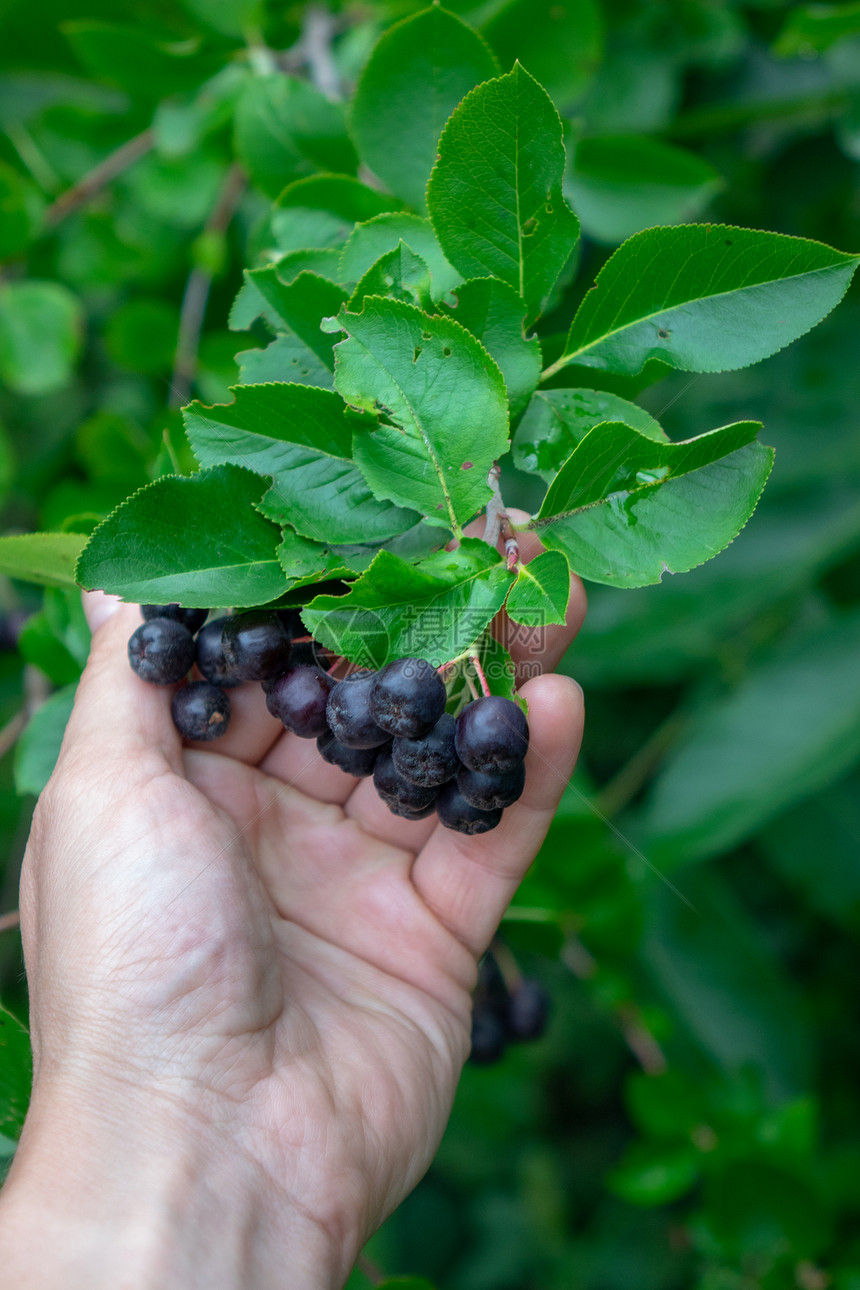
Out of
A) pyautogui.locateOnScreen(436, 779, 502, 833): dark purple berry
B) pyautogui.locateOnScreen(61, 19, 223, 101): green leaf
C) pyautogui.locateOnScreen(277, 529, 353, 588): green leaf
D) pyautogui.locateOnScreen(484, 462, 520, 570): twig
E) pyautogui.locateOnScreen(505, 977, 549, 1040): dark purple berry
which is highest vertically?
pyautogui.locateOnScreen(61, 19, 223, 101): green leaf

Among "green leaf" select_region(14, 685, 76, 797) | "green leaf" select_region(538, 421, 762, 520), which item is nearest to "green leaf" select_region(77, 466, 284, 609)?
"green leaf" select_region(538, 421, 762, 520)

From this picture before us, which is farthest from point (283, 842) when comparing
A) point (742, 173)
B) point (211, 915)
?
point (742, 173)

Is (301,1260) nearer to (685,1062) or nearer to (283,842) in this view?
(283,842)

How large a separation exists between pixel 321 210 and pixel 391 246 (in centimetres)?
26

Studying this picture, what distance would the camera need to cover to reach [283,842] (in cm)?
155

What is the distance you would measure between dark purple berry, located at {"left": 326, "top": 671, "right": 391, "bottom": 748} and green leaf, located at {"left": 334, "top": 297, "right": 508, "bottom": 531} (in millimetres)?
211

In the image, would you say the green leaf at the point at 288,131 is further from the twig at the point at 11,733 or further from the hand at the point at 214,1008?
the twig at the point at 11,733

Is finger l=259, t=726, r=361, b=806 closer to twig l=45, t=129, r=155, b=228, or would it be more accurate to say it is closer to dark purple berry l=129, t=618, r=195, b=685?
dark purple berry l=129, t=618, r=195, b=685

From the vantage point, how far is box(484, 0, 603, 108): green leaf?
148 centimetres

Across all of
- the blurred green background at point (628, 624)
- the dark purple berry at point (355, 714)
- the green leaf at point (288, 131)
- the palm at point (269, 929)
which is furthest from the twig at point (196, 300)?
the dark purple berry at point (355, 714)

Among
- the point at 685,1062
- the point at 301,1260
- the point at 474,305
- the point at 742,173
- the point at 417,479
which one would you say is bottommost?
the point at 685,1062

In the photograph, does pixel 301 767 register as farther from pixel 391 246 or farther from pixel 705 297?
pixel 705 297

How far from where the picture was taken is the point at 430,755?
3.29 ft

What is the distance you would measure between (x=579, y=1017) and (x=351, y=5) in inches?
114
